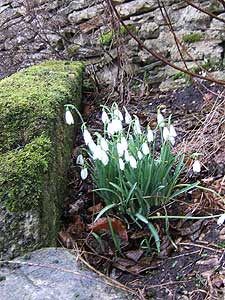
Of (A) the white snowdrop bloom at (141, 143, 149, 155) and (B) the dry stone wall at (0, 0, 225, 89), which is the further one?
(B) the dry stone wall at (0, 0, 225, 89)

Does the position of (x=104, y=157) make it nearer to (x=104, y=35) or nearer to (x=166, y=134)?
(x=166, y=134)

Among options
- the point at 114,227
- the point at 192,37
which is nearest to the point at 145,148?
the point at 114,227

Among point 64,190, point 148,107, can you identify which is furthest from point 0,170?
point 148,107

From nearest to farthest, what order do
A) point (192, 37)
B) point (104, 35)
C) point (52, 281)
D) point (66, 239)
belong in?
point (52, 281) → point (66, 239) → point (192, 37) → point (104, 35)

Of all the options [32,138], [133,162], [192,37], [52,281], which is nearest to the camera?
[52,281]

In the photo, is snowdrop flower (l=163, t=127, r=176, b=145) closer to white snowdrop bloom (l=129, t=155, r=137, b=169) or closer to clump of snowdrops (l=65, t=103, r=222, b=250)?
clump of snowdrops (l=65, t=103, r=222, b=250)

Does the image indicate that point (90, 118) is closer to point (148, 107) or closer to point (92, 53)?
point (148, 107)

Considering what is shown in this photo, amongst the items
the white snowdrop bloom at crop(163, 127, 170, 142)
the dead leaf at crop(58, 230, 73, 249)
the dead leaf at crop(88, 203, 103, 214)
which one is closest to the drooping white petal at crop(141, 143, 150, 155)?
the white snowdrop bloom at crop(163, 127, 170, 142)
